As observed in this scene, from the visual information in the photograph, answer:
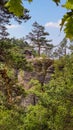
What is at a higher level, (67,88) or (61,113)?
(67,88)

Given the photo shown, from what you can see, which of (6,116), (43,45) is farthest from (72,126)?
(43,45)

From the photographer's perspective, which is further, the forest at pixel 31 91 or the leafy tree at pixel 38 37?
the leafy tree at pixel 38 37

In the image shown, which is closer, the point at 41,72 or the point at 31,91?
the point at 31,91

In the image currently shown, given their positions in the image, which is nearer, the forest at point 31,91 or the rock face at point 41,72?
the forest at point 31,91

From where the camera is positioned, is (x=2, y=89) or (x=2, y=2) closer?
(x=2, y=2)

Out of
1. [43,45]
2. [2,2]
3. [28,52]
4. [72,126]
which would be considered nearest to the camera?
[2,2]

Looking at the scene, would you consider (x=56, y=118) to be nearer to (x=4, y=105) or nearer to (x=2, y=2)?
(x=4, y=105)

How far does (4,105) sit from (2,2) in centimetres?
440

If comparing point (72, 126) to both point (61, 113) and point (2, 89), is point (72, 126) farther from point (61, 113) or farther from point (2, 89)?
point (2, 89)

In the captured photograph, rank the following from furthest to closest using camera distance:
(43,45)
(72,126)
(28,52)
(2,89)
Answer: (43,45) → (28,52) → (72,126) → (2,89)

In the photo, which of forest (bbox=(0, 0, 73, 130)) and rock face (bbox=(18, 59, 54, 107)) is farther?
rock face (bbox=(18, 59, 54, 107))

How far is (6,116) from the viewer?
21.3m

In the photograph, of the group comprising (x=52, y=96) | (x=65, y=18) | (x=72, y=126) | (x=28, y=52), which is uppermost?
(x=28, y=52)

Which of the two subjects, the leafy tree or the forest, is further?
the leafy tree
